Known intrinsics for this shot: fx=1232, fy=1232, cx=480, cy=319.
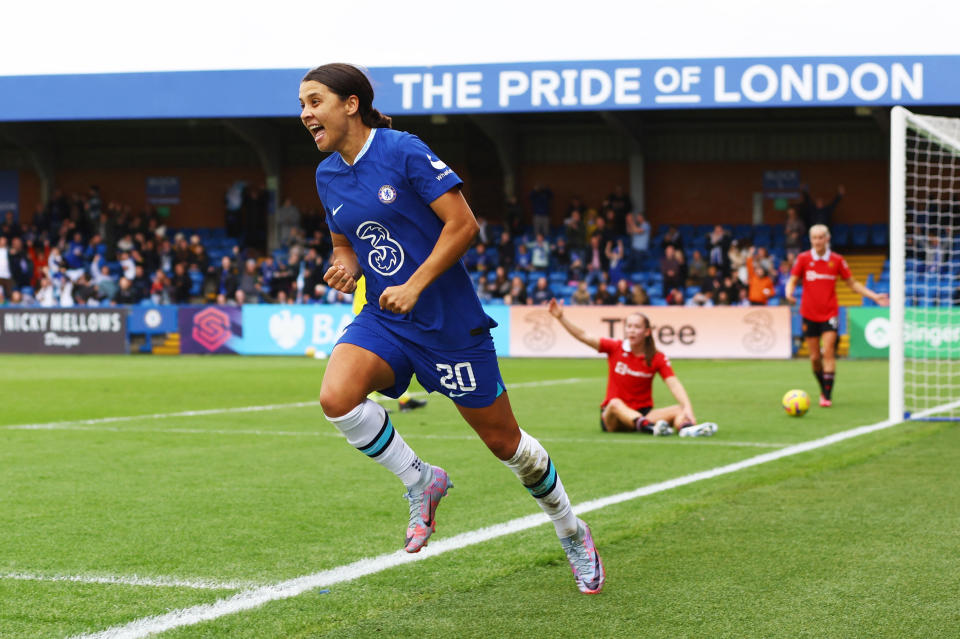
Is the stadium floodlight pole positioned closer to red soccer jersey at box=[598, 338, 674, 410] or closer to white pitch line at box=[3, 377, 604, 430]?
red soccer jersey at box=[598, 338, 674, 410]

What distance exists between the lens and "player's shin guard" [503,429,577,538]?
14.5 feet

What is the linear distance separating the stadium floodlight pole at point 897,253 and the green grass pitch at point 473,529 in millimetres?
392

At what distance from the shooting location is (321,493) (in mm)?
6812

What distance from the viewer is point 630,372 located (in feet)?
33.9

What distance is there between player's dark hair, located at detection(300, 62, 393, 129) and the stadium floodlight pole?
303 inches

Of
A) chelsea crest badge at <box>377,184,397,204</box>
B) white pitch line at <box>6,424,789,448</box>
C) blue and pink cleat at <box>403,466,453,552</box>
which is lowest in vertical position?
white pitch line at <box>6,424,789,448</box>

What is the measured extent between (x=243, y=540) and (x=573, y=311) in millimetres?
19678

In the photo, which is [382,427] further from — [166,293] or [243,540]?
[166,293]

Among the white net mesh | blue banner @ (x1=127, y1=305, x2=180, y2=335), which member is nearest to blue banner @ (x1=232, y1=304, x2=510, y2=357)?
blue banner @ (x1=127, y1=305, x2=180, y2=335)

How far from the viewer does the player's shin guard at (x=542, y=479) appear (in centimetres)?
442

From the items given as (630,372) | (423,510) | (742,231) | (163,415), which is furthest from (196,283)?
(423,510)

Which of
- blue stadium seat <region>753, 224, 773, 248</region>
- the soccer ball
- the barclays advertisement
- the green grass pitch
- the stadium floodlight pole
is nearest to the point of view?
the green grass pitch

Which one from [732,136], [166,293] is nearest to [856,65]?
[732,136]

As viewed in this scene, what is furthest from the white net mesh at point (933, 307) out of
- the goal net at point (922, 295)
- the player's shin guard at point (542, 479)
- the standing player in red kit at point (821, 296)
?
the player's shin guard at point (542, 479)
